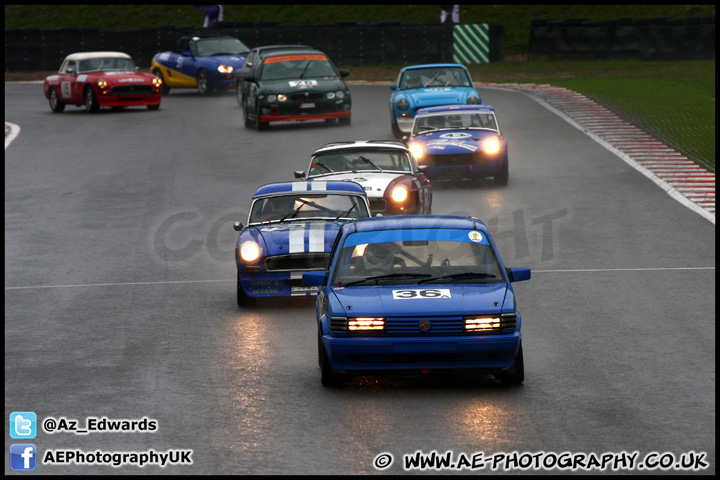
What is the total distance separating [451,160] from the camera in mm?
21484

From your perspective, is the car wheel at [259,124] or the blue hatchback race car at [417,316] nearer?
the blue hatchback race car at [417,316]

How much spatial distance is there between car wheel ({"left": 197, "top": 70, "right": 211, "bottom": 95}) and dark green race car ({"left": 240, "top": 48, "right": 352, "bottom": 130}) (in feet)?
25.2

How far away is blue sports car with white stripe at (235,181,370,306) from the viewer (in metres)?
12.9

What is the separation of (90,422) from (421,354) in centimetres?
244

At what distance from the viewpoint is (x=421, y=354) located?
9.07 m

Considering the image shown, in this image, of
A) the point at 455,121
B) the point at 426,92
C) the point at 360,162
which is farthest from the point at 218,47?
the point at 360,162

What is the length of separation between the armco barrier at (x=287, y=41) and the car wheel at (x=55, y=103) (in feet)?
33.6

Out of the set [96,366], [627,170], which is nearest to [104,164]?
[627,170]

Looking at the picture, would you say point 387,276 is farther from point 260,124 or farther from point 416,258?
point 260,124

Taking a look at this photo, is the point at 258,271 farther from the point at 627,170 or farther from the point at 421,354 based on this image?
the point at 627,170

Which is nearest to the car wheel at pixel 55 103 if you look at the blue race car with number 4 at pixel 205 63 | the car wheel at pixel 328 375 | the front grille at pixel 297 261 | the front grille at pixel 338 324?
the blue race car with number 4 at pixel 205 63

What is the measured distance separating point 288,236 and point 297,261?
1.23 feet

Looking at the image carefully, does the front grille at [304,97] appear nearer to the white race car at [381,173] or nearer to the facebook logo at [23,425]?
the white race car at [381,173]

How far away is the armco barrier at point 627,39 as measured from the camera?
4153 centimetres
